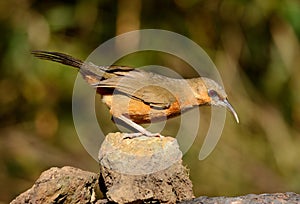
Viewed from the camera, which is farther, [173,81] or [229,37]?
[229,37]

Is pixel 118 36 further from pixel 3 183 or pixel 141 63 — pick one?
pixel 3 183

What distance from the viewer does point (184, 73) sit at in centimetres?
504

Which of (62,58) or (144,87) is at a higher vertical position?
(62,58)

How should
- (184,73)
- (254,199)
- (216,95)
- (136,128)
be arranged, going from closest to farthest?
(254,199) → (136,128) → (216,95) → (184,73)

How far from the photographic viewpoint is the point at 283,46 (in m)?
5.25

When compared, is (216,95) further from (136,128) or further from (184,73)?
(184,73)

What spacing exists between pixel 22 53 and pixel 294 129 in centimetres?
195

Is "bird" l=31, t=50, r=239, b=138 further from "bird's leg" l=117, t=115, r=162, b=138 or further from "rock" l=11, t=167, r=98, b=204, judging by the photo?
"rock" l=11, t=167, r=98, b=204

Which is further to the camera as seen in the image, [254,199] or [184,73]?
[184,73]

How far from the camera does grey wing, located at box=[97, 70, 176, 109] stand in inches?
101

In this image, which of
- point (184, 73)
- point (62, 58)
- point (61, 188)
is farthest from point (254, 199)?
point (184, 73)

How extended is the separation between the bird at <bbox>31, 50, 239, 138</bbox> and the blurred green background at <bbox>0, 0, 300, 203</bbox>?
92.5 inches

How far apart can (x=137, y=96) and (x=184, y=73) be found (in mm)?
2462

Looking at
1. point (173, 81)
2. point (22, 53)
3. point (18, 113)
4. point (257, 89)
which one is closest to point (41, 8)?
point (22, 53)
